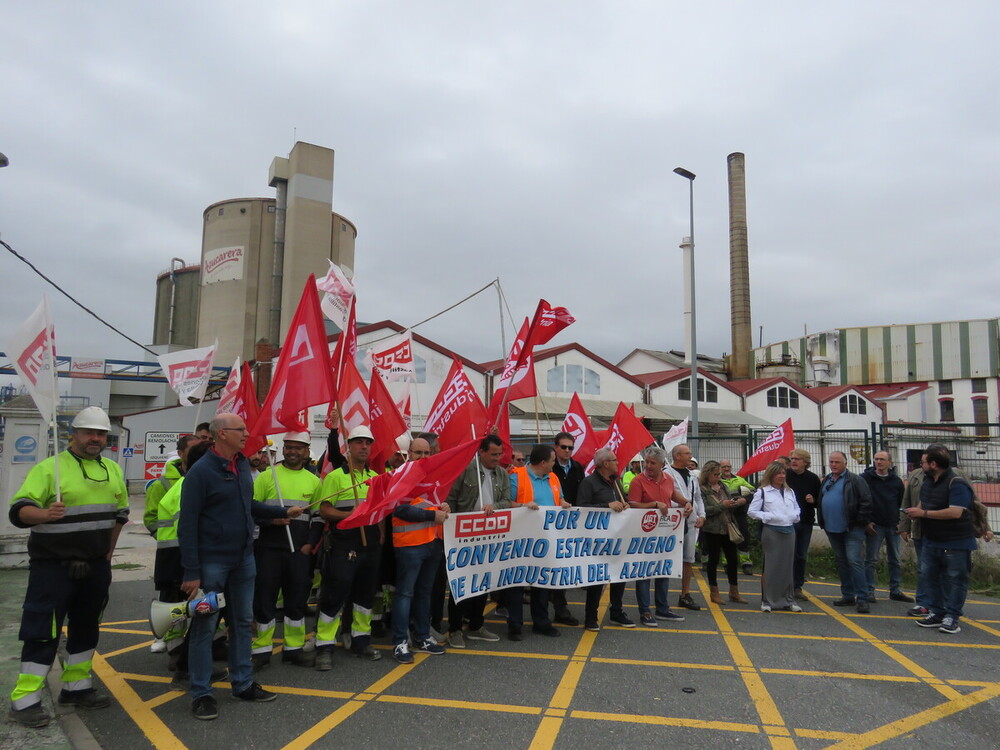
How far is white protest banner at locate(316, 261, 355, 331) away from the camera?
834cm

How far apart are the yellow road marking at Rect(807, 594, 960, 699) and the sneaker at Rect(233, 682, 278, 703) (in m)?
4.97

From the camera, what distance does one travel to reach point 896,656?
5.98 metres

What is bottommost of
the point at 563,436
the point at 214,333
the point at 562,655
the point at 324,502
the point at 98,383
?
the point at 562,655

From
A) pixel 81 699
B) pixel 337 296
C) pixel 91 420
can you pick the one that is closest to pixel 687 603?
pixel 337 296

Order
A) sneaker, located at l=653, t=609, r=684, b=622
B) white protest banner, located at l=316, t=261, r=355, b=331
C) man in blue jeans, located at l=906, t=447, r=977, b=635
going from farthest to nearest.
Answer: white protest banner, located at l=316, t=261, r=355, b=331
sneaker, located at l=653, t=609, r=684, b=622
man in blue jeans, located at l=906, t=447, r=977, b=635

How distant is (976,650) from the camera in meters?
6.22

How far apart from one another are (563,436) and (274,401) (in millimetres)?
3691

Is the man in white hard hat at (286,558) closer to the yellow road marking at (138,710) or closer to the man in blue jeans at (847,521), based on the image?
the yellow road marking at (138,710)

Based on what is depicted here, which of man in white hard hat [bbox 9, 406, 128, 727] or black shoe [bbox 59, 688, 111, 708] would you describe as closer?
man in white hard hat [bbox 9, 406, 128, 727]

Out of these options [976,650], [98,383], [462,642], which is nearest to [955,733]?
[976,650]

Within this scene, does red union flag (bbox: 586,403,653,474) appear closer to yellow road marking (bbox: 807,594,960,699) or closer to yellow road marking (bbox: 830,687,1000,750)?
yellow road marking (bbox: 807,594,960,699)

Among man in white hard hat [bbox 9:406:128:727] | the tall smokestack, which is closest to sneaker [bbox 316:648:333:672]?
man in white hard hat [bbox 9:406:128:727]

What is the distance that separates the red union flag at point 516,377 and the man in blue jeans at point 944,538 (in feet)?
14.3

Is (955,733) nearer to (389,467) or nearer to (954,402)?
(389,467)
